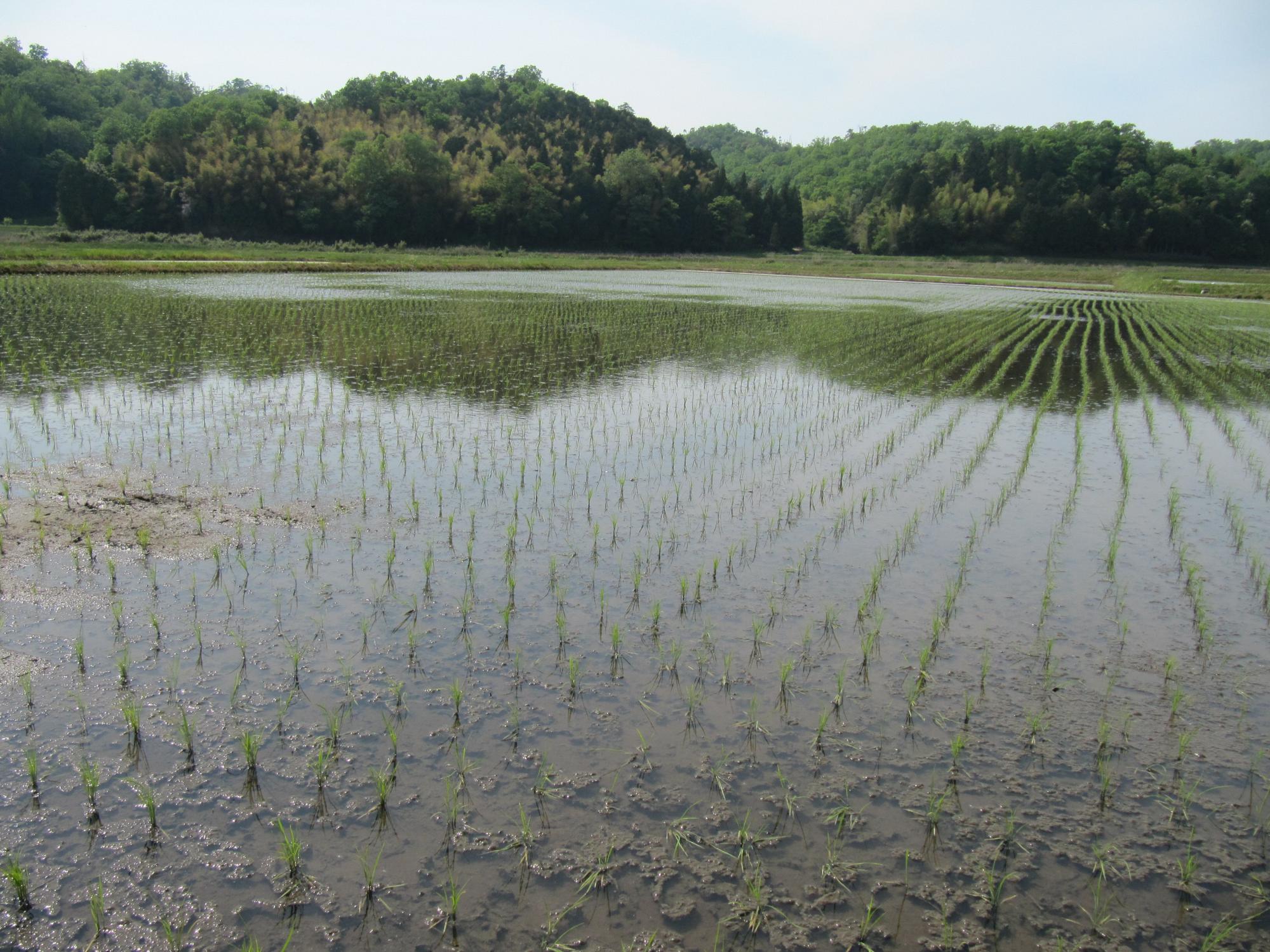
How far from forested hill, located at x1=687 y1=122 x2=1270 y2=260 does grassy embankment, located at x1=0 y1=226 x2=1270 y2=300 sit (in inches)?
219

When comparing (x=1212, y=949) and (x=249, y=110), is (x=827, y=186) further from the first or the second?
(x=1212, y=949)

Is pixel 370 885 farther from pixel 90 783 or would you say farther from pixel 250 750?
pixel 90 783

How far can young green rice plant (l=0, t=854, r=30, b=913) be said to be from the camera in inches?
102

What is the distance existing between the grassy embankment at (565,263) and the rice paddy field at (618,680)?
1013 inches

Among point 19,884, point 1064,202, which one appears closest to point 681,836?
point 19,884

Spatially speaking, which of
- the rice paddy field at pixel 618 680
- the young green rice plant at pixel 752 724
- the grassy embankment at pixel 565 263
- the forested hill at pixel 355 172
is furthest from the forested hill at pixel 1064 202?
the young green rice plant at pixel 752 724

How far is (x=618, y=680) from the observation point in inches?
163

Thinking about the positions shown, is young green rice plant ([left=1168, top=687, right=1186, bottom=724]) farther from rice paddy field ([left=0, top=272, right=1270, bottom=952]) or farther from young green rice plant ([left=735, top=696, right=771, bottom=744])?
young green rice plant ([left=735, top=696, right=771, bottom=744])

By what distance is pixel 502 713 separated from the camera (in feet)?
12.4

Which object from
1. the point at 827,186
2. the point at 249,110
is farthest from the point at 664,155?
the point at 249,110

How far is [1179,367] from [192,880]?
19121mm

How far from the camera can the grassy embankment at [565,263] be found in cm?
3184

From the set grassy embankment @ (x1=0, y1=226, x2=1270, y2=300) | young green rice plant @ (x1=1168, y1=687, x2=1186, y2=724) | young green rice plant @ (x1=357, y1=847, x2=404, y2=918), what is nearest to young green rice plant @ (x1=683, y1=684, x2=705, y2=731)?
young green rice plant @ (x1=357, y1=847, x2=404, y2=918)

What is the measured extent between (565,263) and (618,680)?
5039 centimetres
